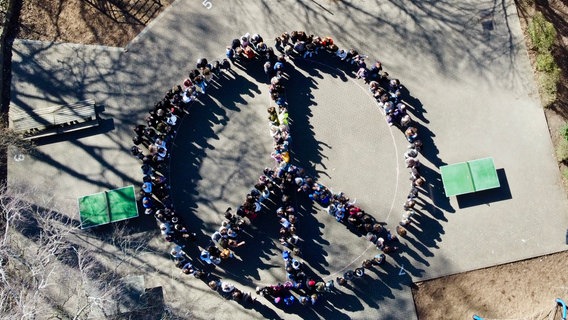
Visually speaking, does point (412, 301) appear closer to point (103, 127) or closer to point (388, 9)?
point (388, 9)

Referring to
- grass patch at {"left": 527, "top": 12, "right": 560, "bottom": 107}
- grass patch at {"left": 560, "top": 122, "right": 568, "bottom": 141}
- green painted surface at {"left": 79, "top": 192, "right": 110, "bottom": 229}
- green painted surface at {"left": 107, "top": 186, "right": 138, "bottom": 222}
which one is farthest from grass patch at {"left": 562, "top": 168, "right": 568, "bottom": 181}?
green painted surface at {"left": 79, "top": 192, "right": 110, "bottom": 229}

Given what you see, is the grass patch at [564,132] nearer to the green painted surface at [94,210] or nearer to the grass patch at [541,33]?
the grass patch at [541,33]

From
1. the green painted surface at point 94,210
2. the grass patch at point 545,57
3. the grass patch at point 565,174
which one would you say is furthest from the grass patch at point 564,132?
the green painted surface at point 94,210

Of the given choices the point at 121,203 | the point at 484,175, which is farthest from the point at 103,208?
the point at 484,175

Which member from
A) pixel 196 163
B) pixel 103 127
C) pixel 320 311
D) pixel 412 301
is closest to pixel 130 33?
pixel 103 127

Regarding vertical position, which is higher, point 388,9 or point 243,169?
point 388,9
